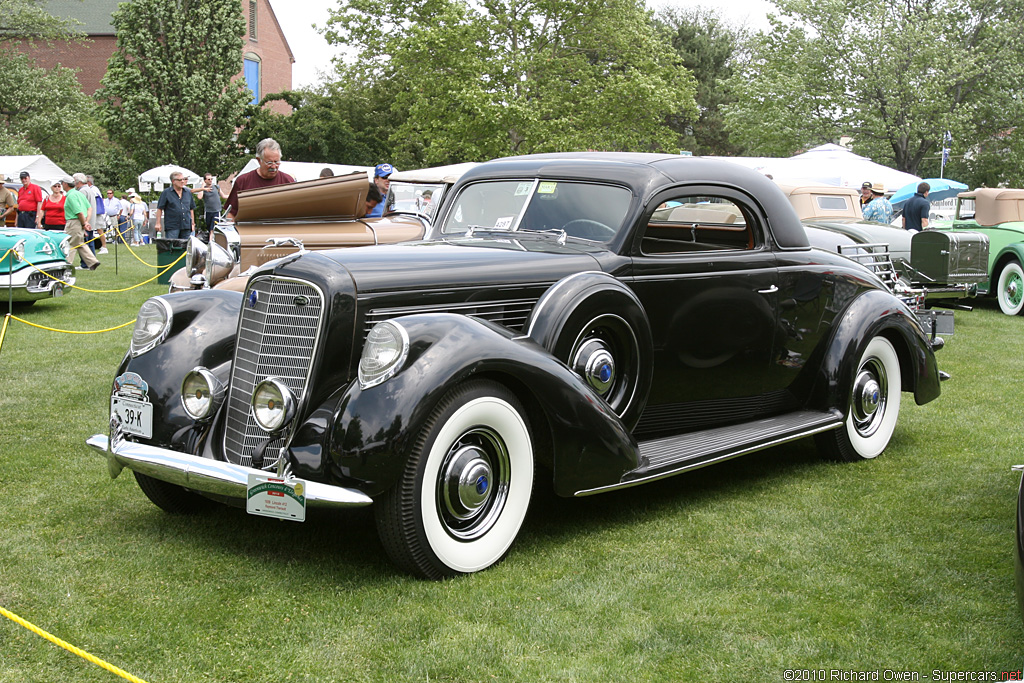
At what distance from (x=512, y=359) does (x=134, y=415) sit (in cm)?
176

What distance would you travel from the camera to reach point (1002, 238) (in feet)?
47.1

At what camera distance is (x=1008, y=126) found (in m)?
32.7

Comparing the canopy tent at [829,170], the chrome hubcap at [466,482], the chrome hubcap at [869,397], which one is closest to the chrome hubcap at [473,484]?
the chrome hubcap at [466,482]

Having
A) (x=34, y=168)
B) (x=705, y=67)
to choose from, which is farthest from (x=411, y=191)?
(x=705, y=67)

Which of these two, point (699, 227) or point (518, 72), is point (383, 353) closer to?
point (699, 227)

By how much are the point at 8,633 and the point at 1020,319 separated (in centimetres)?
1349

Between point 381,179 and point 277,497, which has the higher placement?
point 381,179

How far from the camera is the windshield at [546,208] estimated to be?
15.9 ft

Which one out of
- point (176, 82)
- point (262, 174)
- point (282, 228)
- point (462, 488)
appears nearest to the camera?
point (462, 488)

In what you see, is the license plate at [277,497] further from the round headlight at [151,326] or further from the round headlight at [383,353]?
the round headlight at [151,326]

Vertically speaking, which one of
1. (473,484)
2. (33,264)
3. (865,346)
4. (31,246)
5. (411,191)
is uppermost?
(411,191)

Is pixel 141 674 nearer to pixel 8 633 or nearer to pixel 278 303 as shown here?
pixel 8 633

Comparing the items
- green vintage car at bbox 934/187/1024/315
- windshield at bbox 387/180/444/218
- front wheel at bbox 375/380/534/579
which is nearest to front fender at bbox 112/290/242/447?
front wheel at bbox 375/380/534/579

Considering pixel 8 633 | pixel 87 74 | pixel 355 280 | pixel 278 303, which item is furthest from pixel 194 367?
pixel 87 74
